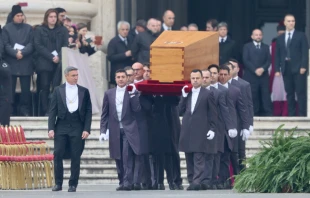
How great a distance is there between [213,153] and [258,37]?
5.47 metres

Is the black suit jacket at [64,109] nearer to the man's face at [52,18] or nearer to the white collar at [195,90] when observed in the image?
the white collar at [195,90]

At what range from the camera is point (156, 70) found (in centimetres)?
2239

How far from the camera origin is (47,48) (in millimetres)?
26875

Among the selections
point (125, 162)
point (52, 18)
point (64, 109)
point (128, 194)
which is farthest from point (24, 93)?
point (128, 194)

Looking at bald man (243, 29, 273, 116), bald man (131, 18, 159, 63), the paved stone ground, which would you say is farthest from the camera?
bald man (243, 29, 273, 116)

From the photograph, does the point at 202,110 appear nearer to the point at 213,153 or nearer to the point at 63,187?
the point at 213,153

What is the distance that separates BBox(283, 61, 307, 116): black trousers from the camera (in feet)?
90.1

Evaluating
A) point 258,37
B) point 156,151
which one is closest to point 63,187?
point 156,151

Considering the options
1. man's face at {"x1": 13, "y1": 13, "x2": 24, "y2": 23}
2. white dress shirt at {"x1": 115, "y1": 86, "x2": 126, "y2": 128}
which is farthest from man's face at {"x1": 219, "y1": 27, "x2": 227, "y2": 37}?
white dress shirt at {"x1": 115, "y1": 86, "x2": 126, "y2": 128}

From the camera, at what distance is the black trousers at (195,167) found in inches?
880

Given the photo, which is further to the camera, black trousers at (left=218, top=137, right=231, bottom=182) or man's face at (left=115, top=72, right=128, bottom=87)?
black trousers at (left=218, top=137, right=231, bottom=182)

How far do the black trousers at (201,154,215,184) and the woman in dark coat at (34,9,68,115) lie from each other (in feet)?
16.0

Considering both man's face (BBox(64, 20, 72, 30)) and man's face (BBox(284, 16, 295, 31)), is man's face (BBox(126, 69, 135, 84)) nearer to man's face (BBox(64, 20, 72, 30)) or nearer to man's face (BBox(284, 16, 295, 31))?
Result: man's face (BBox(64, 20, 72, 30))

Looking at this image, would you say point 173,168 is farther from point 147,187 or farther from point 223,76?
point 223,76
